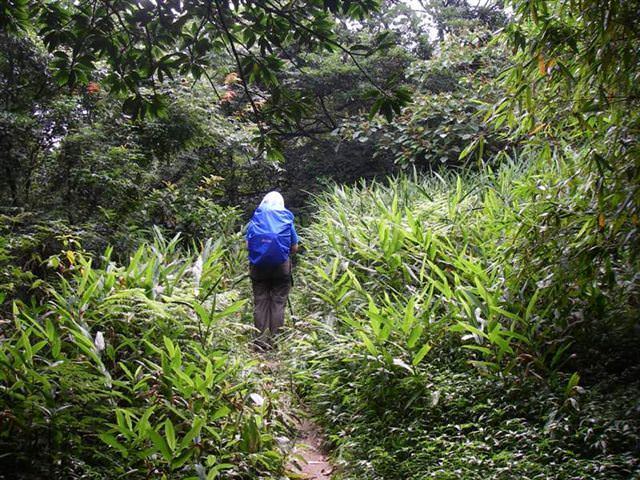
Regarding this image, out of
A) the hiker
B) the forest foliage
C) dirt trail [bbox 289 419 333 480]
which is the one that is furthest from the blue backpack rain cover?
dirt trail [bbox 289 419 333 480]

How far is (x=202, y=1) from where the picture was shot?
2.62 metres

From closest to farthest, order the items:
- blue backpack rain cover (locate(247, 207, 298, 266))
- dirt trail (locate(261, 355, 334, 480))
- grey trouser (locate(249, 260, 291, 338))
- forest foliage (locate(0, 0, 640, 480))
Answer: forest foliage (locate(0, 0, 640, 480)), dirt trail (locate(261, 355, 334, 480)), blue backpack rain cover (locate(247, 207, 298, 266)), grey trouser (locate(249, 260, 291, 338))

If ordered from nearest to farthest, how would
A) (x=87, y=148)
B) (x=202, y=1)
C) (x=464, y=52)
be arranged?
1. (x=202, y=1)
2. (x=87, y=148)
3. (x=464, y=52)

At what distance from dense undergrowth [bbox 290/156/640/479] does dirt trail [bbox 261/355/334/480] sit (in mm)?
129

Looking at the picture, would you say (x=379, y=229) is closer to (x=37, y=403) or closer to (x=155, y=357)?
(x=155, y=357)

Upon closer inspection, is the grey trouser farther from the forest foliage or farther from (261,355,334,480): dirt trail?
(261,355,334,480): dirt trail

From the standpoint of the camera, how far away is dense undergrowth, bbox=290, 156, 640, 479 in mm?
2723

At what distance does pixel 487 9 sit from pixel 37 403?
12.0 metres

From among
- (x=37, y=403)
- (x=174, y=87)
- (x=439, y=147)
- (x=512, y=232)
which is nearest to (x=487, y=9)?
(x=439, y=147)

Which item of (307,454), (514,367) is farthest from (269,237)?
(514,367)

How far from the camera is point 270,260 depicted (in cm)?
588

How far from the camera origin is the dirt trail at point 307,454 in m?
3.33

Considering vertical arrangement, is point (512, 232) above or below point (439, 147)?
below

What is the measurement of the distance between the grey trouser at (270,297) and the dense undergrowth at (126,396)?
1774 mm
